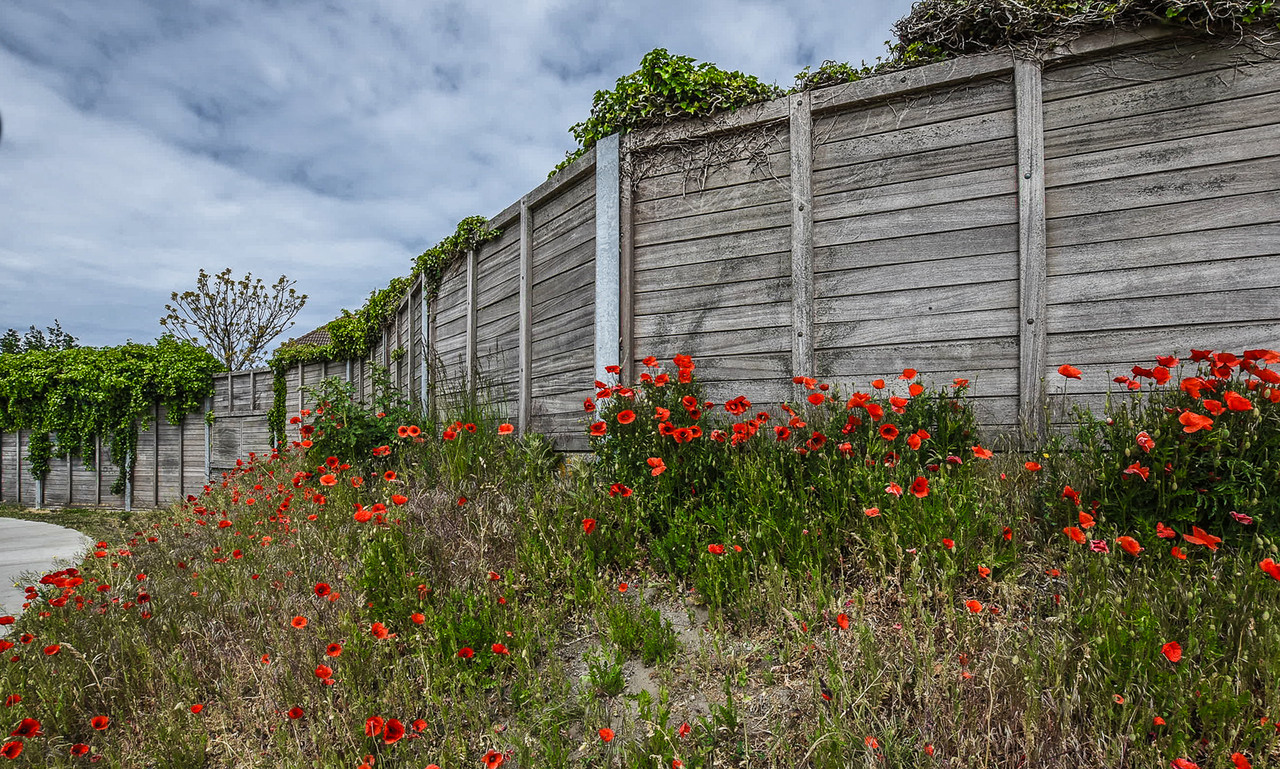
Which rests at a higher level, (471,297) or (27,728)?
(471,297)

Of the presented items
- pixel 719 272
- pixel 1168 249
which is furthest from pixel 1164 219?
pixel 719 272

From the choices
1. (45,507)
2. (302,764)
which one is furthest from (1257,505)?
(45,507)

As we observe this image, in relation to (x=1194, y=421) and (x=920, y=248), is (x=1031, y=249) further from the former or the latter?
(x=1194, y=421)

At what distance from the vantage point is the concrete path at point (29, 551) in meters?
4.41

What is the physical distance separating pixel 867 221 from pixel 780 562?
2.38 m

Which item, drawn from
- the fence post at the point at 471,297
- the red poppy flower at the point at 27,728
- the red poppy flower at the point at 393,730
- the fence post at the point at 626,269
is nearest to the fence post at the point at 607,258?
the fence post at the point at 626,269

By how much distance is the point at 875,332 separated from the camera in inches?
159

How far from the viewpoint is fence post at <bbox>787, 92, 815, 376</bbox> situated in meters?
4.14

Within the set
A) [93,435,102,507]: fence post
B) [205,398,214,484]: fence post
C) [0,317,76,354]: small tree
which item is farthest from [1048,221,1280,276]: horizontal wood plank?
[0,317,76,354]: small tree

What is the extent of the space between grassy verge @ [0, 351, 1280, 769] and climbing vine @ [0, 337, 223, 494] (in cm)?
1182

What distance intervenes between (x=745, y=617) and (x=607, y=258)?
2.93 metres

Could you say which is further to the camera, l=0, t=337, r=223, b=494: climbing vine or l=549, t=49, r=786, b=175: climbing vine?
l=0, t=337, r=223, b=494: climbing vine

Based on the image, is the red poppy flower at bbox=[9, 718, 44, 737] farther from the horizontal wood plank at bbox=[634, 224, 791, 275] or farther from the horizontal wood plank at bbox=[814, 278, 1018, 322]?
the horizontal wood plank at bbox=[814, 278, 1018, 322]

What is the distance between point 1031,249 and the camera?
12.3 ft
